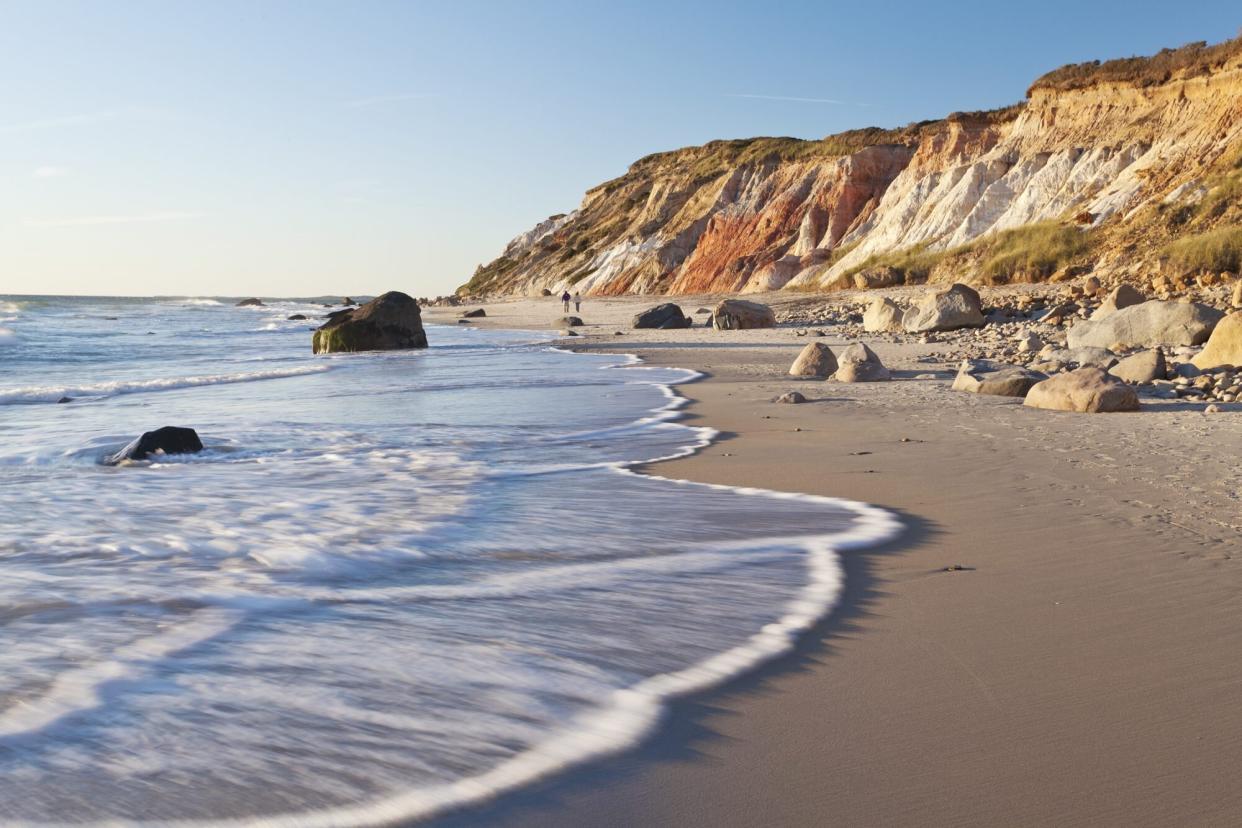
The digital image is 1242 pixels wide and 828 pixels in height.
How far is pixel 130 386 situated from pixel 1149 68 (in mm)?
33752

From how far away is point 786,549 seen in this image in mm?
4277

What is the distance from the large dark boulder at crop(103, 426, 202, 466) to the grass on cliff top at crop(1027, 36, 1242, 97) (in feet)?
111

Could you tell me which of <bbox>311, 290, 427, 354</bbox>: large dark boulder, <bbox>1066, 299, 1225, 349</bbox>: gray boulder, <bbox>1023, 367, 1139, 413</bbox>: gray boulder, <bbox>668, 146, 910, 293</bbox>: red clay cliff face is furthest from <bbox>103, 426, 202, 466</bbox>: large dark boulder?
<bbox>668, 146, 910, 293</bbox>: red clay cliff face

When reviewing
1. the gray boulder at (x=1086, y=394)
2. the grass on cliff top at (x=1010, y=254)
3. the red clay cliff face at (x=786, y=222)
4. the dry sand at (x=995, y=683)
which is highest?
the red clay cliff face at (x=786, y=222)

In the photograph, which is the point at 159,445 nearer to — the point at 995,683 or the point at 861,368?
the point at 995,683

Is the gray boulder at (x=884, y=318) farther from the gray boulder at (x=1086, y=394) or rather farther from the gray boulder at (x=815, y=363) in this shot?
the gray boulder at (x=1086, y=394)

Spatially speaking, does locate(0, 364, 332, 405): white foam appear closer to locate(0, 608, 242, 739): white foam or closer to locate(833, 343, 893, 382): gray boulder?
locate(833, 343, 893, 382): gray boulder

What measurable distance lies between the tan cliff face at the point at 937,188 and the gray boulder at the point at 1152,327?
32.9 ft

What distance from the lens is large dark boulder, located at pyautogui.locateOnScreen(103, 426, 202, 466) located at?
698 cm

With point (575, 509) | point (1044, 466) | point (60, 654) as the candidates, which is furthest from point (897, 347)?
point (60, 654)

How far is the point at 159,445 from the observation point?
709 cm

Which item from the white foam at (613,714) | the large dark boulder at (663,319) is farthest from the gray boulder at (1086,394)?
the large dark boulder at (663,319)

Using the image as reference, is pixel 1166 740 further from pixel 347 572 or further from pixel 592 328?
pixel 592 328

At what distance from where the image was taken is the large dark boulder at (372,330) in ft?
69.0
